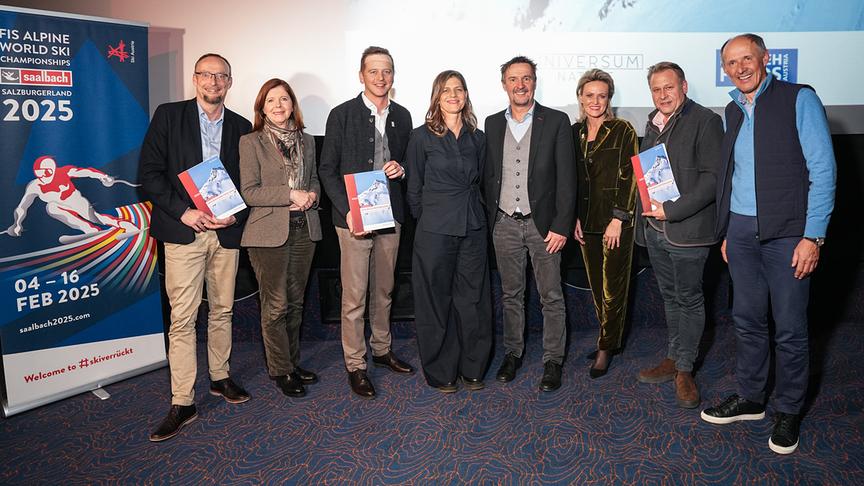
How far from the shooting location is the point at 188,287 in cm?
271

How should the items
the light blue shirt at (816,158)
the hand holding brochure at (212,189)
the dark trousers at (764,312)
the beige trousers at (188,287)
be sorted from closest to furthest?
the light blue shirt at (816,158)
the dark trousers at (764,312)
the hand holding brochure at (212,189)
the beige trousers at (188,287)

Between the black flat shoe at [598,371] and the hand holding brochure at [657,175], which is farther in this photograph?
the black flat shoe at [598,371]

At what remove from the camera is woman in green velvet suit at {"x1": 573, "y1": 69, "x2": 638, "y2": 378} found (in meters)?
2.96

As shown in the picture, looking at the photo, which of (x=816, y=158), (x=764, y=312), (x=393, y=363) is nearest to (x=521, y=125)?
(x=816, y=158)

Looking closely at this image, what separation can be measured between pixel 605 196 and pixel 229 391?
2.21m

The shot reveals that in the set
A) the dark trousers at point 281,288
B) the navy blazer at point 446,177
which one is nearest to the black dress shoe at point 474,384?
the navy blazer at point 446,177

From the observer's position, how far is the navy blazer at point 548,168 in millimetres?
2900

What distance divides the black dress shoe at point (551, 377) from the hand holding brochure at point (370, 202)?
1.18 metres

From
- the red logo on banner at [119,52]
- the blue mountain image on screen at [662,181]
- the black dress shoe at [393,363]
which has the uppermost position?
the red logo on banner at [119,52]

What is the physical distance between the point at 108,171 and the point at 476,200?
6.49ft

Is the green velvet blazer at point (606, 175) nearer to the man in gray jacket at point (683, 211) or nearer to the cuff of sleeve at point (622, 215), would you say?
the cuff of sleeve at point (622, 215)

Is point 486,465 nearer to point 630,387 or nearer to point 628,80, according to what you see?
point 630,387

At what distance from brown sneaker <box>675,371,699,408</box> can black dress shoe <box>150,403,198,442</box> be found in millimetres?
2379

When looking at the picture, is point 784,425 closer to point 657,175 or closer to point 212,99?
point 657,175
